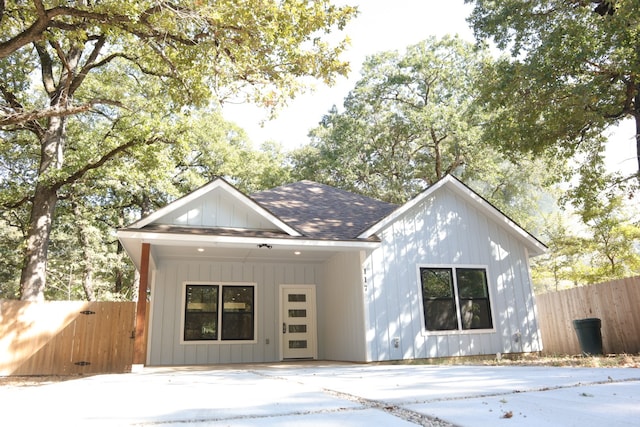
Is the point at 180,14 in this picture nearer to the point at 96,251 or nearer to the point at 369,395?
the point at 369,395

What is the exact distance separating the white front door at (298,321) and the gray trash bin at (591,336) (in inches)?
260

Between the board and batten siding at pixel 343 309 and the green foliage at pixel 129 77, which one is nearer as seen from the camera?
the green foliage at pixel 129 77

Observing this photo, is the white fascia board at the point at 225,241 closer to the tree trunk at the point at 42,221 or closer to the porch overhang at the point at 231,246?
the porch overhang at the point at 231,246

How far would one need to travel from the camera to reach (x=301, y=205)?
1261 cm

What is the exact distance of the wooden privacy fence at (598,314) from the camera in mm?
9961

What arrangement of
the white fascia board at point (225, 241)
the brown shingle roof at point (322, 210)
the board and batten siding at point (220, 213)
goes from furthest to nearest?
1. the brown shingle roof at point (322, 210)
2. the board and batten siding at point (220, 213)
3. the white fascia board at point (225, 241)

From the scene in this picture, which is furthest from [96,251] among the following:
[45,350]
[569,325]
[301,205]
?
[569,325]

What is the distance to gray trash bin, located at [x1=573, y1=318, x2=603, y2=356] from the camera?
1020 centimetres

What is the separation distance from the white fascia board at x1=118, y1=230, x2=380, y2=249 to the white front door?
283 cm

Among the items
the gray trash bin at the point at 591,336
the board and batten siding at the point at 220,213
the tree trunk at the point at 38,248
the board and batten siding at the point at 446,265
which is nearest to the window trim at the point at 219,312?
the board and batten siding at the point at 220,213

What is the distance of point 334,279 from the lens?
37.5 feet

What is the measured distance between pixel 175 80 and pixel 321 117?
54.8 ft

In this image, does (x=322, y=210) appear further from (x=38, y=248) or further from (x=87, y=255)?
(x=87, y=255)

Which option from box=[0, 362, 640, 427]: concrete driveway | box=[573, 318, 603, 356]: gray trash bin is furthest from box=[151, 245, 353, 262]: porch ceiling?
box=[573, 318, 603, 356]: gray trash bin
